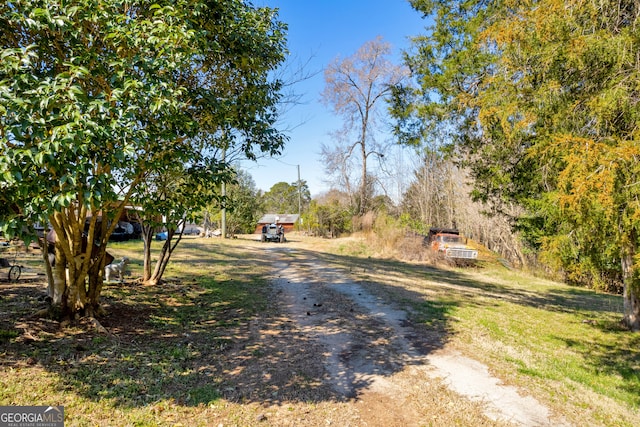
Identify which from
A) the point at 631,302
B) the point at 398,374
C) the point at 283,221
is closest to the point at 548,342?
the point at 631,302

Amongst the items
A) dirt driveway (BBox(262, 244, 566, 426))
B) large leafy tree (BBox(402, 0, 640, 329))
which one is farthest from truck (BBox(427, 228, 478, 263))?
dirt driveway (BBox(262, 244, 566, 426))

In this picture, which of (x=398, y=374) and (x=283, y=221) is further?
(x=283, y=221)

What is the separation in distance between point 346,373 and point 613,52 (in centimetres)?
586

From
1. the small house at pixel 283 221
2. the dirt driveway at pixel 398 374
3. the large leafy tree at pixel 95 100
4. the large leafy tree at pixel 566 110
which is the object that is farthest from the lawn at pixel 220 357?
the small house at pixel 283 221

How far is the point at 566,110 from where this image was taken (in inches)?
231

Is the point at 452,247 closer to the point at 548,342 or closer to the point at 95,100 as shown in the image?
the point at 548,342

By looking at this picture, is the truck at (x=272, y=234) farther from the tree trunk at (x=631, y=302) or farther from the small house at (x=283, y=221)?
the small house at (x=283, y=221)

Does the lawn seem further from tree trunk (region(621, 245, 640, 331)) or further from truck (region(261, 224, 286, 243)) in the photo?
truck (region(261, 224, 286, 243))

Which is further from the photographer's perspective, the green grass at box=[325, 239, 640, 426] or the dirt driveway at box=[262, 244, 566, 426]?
the green grass at box=[325, 239, 640, 426]

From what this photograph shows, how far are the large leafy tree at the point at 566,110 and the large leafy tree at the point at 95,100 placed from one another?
13.8ft

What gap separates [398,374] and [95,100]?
4369 millimetres

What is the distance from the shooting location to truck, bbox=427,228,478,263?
18469 mm

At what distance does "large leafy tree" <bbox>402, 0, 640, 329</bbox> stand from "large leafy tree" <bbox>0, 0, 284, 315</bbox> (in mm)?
4206

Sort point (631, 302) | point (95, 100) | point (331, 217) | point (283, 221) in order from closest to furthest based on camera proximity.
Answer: point (95, 100) → point (631, 302) → point (331, 217) → point (283, 221)
